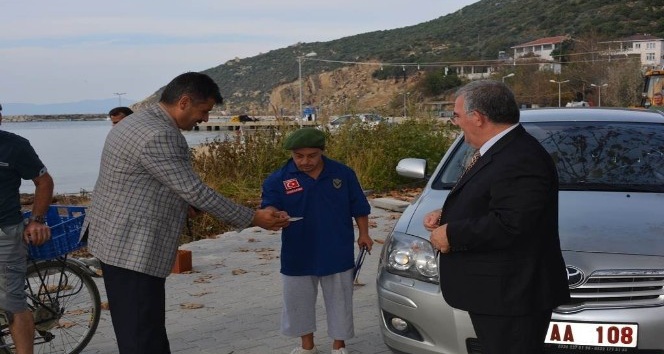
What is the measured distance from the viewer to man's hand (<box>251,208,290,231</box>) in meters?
4.22

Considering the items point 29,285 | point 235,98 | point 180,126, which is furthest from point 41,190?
point 235,98

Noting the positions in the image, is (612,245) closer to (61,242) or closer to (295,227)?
(295,227)

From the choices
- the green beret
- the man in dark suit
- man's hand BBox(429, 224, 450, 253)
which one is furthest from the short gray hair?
the green beret

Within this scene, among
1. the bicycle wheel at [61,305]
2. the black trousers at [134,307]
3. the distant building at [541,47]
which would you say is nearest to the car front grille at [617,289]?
the black trousers at [134,307]

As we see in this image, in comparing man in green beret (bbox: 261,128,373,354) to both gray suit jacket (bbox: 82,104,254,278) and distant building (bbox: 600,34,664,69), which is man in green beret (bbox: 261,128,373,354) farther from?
distant building (bbox: 600,34,664,69)

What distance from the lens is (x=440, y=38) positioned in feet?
471

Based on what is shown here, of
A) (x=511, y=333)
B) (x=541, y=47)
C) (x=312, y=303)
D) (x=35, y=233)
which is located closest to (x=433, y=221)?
(x=511, y=333)

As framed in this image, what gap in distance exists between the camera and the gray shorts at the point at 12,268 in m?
4.46

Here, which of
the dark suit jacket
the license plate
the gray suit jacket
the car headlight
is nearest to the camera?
the dark suit jacket

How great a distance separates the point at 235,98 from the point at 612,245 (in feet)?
535

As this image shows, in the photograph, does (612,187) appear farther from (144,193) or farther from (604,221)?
(144,193)

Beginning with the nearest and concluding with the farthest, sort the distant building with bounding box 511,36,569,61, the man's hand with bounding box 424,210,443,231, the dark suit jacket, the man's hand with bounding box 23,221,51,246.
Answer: the dark suit jacket, the man's hand with bounding box 424,210,443,231, the man's hand with bounding box 23,221,51,246, the distant building with bounding box 511,36,569,61

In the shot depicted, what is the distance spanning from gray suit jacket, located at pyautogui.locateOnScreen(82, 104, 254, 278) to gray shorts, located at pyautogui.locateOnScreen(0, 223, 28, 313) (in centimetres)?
95

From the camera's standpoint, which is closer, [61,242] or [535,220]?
[535,220]
